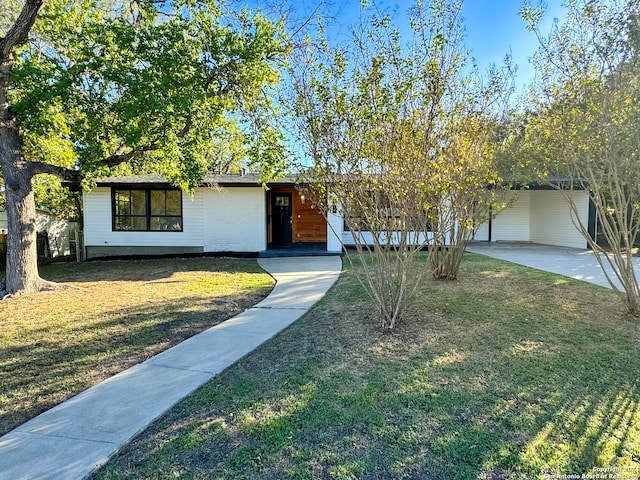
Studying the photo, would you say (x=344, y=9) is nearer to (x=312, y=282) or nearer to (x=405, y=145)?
(x=405, y=145)

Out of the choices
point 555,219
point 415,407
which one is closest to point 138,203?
point 415,407

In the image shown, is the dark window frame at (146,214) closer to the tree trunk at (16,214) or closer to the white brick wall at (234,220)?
the white brick wall at (234,220)

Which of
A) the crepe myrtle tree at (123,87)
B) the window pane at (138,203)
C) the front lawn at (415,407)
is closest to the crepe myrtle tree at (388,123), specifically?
the front lawn at (415,407)

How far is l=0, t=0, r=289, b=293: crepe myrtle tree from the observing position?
6.72 m

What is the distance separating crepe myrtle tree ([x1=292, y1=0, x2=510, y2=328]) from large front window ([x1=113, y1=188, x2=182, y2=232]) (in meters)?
10.1

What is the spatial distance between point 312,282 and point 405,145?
467 cm

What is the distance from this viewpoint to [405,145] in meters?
4.26

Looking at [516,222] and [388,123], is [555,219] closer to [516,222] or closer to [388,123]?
[516,222]

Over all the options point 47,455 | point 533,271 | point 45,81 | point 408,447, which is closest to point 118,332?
point 47,455

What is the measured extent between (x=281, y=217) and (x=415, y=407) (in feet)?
41.7

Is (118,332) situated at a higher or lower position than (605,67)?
lower

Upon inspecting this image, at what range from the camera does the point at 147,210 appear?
44.9 feet

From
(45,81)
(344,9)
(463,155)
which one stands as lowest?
(463,155)

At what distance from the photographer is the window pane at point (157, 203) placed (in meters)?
13.6
